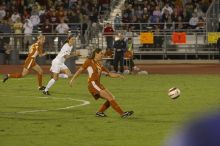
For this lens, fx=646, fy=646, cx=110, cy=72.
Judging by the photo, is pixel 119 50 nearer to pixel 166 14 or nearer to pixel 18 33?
pixel 166 14

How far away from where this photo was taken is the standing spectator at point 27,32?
117ft

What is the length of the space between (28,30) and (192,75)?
35.9 ft

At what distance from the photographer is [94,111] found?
16438 millimetres

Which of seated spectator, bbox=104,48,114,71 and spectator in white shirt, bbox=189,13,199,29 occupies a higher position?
spectator in white shirt, bbox=189,13,199,29

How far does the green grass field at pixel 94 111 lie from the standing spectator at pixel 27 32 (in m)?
8.22

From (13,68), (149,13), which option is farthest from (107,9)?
(13,68)

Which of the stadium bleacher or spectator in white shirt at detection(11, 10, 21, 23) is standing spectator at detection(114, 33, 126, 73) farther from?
spectator in white shirt at detection(11, 10, 21, 23)

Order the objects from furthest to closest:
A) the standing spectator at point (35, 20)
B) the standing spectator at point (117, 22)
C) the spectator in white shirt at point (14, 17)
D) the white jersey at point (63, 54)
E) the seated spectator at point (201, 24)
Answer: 1. the spectator in white shirt at point (14, 17)
2. the standing spectator at point (35, 20)
3. the standing spectator at point (117, 22)
4. the seated spectator at point (201, 24)
5. the white jersey at point (63, 54)

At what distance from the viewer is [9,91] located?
22547 millimetres

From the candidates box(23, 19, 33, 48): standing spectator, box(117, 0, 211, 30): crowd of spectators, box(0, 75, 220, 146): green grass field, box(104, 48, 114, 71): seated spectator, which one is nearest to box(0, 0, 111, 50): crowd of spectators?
box(23, 19, 33, 48): standing spectator

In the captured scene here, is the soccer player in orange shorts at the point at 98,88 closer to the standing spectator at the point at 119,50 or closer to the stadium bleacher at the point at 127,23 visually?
the standing spectator at the point at 119,50

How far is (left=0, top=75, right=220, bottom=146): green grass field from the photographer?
11.6 m

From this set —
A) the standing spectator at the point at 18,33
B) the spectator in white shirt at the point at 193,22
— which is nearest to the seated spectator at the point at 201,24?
the spectator in white shirt at the point at 193,22

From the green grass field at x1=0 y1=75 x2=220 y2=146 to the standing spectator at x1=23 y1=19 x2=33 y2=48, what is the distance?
822 centimetres
